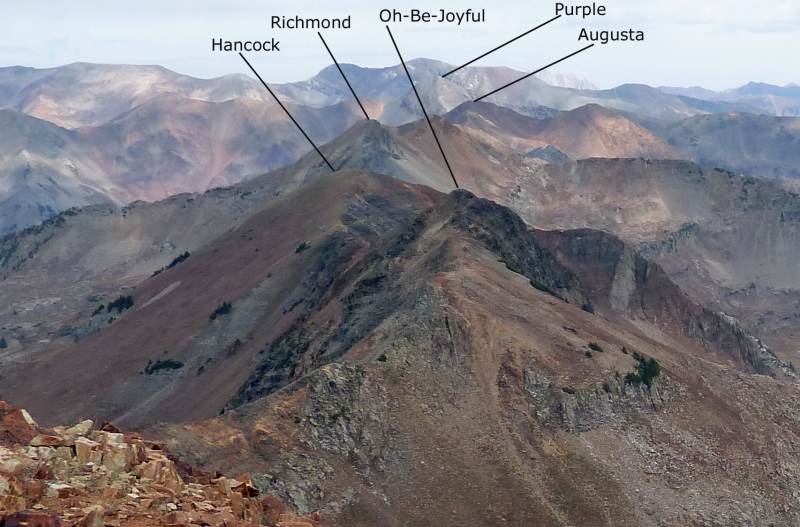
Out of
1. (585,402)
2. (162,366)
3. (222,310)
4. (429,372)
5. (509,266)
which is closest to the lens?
(585,402)

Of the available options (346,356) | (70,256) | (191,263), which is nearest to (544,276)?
(346,356)

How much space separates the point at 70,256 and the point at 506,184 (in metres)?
78.2

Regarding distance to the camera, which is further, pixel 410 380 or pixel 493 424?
pixel 410 380

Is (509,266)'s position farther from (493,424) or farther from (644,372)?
(493,424)

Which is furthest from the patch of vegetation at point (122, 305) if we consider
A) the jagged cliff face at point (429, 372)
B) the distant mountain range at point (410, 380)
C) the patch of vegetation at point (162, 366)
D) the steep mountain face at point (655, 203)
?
the steep mountain face at point (655, 203)

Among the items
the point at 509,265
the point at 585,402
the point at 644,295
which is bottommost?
the point at 644,295

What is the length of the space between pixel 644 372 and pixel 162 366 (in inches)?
1609

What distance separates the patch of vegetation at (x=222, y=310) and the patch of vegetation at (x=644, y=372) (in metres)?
39.1

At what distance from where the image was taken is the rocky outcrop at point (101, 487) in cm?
1659

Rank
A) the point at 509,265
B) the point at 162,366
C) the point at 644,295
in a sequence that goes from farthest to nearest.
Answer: the point at 644,295
the point at 162,366
the point at 509,265

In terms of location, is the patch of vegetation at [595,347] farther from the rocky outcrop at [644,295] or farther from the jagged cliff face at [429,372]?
the rocky outcrop at [644,295]

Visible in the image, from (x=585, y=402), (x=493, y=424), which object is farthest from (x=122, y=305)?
(x=585, y=402)

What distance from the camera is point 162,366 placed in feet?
226

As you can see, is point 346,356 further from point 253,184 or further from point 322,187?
point 253,184
